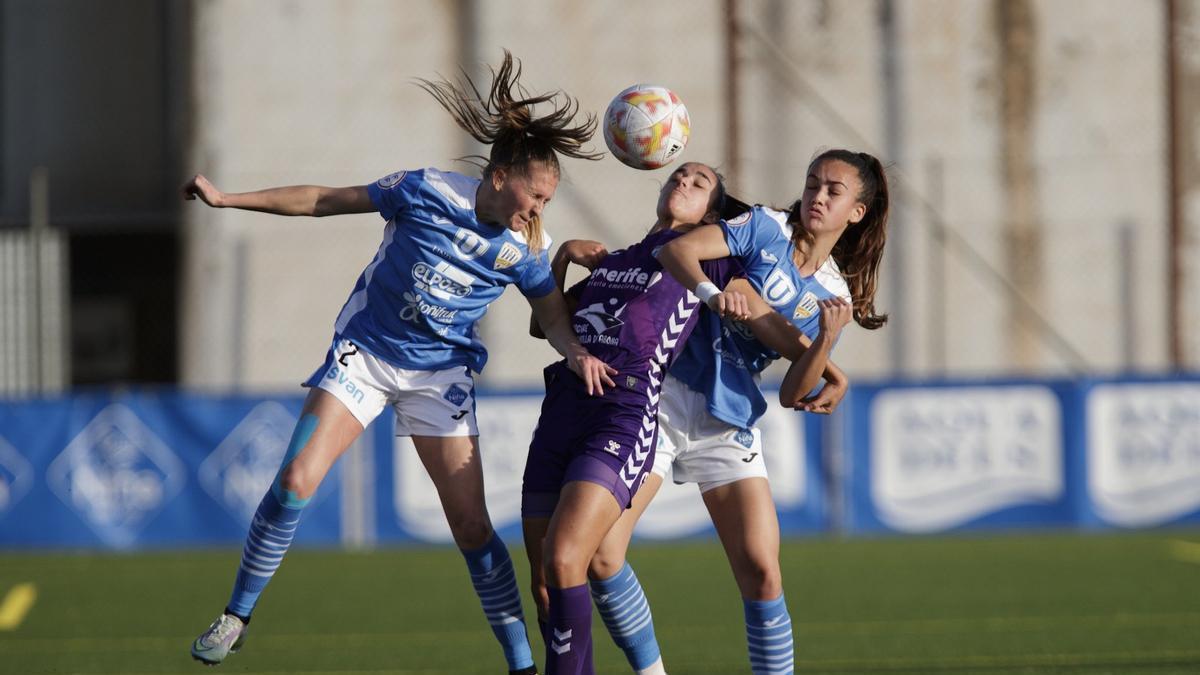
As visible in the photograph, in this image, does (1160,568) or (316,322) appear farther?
(316,322)

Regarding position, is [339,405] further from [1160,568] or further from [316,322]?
[316,322]

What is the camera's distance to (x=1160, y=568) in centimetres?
1128

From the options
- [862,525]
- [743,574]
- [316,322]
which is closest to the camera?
[743,574]

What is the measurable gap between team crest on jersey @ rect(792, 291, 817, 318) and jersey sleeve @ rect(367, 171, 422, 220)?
159 centimetres

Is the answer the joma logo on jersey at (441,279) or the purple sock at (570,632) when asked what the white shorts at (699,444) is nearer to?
the purple sock at (570,632)

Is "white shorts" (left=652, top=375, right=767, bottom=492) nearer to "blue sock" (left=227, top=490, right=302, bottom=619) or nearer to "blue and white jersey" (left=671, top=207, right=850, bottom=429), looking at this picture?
"blue and white jersey" (left=671, top=207, right=850, bottom=429)

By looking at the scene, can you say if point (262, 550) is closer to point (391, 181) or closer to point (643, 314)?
point (391, 181)

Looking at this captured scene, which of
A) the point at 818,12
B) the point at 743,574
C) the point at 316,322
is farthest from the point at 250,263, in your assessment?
the point at 743,574

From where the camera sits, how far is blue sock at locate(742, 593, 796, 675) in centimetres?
575

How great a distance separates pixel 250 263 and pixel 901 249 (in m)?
7.05

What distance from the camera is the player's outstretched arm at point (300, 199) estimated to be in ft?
19.7

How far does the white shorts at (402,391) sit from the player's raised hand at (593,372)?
879 millimetres

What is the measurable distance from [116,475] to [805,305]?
8.93 m

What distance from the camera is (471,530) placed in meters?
6.39
